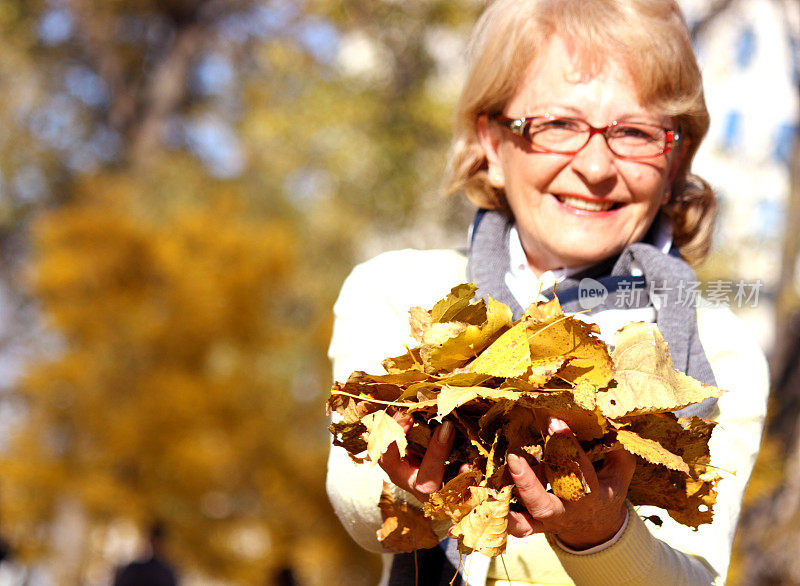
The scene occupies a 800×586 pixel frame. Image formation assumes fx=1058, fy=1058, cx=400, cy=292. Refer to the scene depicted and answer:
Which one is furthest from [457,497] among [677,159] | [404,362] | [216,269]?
[216,269]

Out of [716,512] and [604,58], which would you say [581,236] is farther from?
[716,512]

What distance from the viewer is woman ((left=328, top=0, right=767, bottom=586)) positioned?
1.59 metres

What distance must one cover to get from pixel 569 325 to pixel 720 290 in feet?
3.38

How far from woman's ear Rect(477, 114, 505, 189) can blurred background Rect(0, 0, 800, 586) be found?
6737 mm

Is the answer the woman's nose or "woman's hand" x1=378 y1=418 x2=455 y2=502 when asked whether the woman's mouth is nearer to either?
the woman's nose

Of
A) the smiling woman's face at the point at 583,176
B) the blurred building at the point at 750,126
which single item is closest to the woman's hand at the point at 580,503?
the smiling woman's face at the point at 583,176

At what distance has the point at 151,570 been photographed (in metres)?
6.64

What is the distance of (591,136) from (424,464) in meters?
0.68

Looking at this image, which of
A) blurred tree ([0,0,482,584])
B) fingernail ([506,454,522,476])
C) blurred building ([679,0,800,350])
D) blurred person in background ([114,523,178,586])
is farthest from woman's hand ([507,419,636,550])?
blurred tree ([0,0,482,584])

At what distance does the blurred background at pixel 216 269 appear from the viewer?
980 cm

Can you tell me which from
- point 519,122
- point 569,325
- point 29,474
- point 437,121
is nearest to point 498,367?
point 569,325

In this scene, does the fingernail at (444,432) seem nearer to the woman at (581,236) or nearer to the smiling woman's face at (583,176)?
the woman at (581,236)

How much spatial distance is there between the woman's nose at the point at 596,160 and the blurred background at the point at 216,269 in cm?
698

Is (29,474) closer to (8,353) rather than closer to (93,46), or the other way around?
(8,353)
